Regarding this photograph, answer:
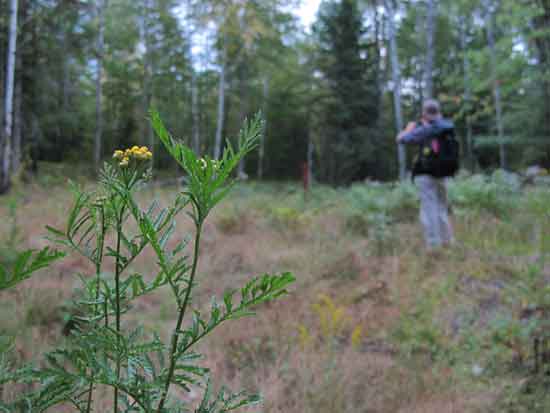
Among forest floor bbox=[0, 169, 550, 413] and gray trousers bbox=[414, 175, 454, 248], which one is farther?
gray trousers bbox=[414, 175, 454, 248]

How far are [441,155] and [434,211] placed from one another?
0.61 meters

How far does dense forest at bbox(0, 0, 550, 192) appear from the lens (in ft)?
41.0

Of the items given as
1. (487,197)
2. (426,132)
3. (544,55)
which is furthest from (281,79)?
(426,132)

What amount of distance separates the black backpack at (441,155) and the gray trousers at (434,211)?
0.40 feet

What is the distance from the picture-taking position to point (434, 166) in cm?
462

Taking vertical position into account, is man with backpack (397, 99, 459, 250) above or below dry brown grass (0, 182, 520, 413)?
above

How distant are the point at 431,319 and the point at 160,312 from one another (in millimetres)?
2189

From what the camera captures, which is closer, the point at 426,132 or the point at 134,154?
the point at 134,154

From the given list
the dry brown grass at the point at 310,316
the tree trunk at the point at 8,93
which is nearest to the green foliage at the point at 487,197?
the dry brown grass at the point at 310,316

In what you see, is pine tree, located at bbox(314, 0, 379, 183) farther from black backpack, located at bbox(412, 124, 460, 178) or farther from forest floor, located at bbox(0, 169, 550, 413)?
black backpack, located at bbox(412, 124, 460, 178)

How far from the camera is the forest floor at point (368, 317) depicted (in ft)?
7.34

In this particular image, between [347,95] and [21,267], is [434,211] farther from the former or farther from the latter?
[347,95]

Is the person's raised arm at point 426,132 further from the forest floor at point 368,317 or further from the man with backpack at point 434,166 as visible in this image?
the forest floor at point 368,317

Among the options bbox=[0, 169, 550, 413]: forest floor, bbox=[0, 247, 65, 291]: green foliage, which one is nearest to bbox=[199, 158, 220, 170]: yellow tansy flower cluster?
bbox=[0, 247, 65, 291]: green foliage
